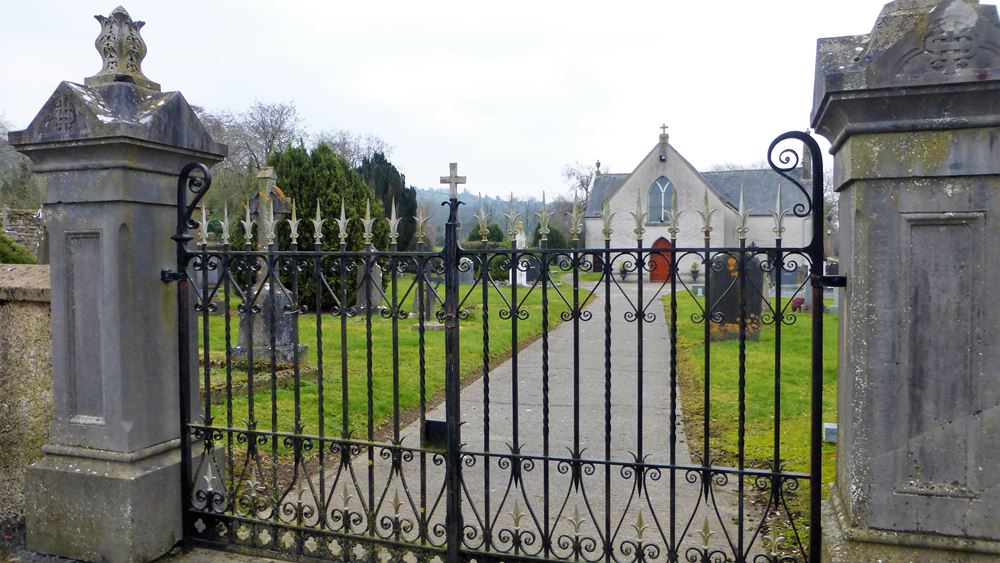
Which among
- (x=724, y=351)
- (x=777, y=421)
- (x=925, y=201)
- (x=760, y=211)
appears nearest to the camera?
(x=925, y=201)

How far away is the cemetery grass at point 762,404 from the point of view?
550 cm

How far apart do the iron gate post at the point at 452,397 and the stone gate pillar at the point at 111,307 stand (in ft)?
5.54

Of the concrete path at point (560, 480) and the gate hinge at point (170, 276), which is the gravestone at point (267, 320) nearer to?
the concrete path at point (560, 480)

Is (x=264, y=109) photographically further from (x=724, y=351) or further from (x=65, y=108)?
(x=65, y=108)

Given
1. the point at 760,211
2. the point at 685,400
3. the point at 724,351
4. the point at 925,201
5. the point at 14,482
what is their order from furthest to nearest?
1. the point at 760,211
2. the point at 724,351
3. the point at 685,400
4. the point at 14,482
5. the point at 925,201

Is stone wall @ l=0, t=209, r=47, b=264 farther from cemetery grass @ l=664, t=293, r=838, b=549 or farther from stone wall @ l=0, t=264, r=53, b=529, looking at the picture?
cemetery grass @ l=664, t=293, r=838, b=549

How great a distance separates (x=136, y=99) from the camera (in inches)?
154

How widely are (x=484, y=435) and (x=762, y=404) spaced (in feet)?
16.8

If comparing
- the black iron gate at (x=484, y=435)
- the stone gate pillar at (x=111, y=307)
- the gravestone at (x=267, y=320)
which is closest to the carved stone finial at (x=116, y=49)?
the stone gate pillar at (x=111, y=307)

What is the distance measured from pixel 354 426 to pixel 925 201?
556cm

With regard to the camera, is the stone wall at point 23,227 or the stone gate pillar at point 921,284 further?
the stone wall at point 23,227

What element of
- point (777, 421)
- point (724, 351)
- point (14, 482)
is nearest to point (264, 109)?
→ point (724, 351)

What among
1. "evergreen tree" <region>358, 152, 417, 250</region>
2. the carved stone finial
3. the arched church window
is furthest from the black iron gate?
"evergreen tree" <region>358, 152, 417, 250</region>

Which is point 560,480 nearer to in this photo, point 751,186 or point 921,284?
point 921,284
